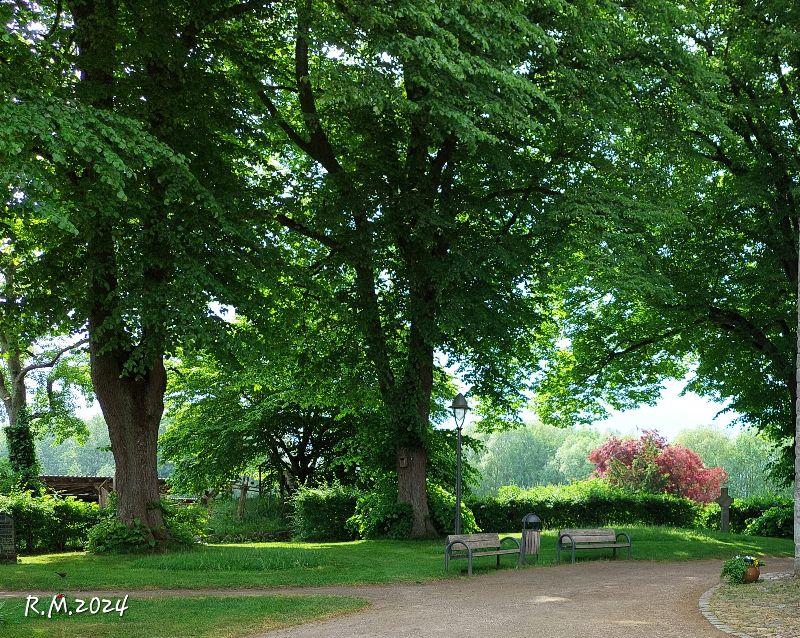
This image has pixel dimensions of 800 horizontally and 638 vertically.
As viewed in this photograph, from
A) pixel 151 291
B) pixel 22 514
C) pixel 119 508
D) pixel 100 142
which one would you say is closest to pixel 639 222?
pixel 151 291

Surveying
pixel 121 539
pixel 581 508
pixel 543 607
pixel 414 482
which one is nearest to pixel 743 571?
pixel 543 607

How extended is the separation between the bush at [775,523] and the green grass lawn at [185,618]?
1815 cm

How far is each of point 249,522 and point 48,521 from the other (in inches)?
Result: 362

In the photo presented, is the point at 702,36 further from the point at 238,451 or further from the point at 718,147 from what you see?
the point at 238,451

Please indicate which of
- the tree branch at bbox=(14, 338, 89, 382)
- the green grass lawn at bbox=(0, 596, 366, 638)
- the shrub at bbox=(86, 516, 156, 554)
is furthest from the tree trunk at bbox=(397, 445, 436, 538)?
the tree branch at bbox=(14, 338, 89, 382)

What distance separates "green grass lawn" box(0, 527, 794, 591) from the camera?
491 inches

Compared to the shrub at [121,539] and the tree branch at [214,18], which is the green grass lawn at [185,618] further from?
the tree branch at [214,18]

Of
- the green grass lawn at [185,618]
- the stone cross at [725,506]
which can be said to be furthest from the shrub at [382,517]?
the stone cross at [725,506]

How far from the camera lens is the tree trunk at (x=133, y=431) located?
1653 centimetres

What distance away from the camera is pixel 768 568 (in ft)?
47.5

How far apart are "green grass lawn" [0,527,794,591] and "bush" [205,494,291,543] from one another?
26.0 feet

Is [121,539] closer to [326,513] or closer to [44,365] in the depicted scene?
[326,513]

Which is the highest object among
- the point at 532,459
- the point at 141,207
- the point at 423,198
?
the point at 423,198

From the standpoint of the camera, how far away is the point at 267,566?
46.1 feet
